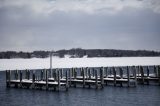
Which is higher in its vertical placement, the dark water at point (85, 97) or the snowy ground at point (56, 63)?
the snowy ground at point (56, 63)

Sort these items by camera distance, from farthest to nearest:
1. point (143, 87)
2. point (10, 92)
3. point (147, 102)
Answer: point (143, 87) → point (10, 92) → point (147, 102)

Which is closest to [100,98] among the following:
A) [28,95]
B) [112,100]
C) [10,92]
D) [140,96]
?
[112,100]

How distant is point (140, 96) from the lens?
118ft

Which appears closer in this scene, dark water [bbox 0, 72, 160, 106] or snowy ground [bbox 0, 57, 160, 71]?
dark water [bbox 0, 72, 160, 106]

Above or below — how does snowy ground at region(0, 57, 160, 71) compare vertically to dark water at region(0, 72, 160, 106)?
above

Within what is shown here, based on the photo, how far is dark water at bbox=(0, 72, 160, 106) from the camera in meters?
32.2

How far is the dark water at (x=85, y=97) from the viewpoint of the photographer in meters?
32.2

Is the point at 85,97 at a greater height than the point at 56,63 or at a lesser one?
lesser

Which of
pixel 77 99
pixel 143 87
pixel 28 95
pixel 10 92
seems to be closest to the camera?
pixel 77 99

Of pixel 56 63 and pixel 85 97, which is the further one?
pixel 56 63

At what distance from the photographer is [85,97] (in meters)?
35.5

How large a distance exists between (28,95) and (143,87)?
14311 mm

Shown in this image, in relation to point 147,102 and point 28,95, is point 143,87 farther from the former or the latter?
point 28,95

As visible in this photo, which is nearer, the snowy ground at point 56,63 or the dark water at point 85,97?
the dark water at point 85,97
